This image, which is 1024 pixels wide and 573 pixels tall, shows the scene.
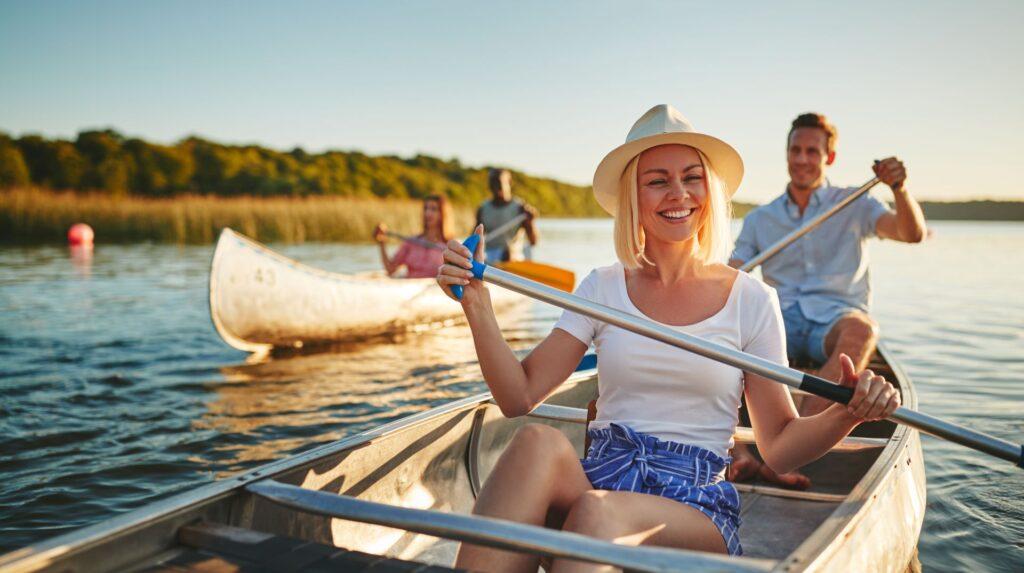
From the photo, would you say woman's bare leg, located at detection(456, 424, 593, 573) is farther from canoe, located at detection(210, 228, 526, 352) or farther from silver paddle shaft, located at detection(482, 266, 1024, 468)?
canoe, located at detection(210, 228, 526, 352)

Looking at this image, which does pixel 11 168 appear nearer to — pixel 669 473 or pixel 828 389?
pixel 669 473

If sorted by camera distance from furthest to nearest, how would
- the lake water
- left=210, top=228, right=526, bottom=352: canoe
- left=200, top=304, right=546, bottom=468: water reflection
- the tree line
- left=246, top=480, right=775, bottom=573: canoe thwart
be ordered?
the tree line < left=210, top=228, right=526, bottom=352: canoe < left=200, top=304, right=546, bottom=468: water reflection < the lake water < left=246, top=480, right=775, bottom=573: canoe thwart

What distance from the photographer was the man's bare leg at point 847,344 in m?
3.68

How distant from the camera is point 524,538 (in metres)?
1.52

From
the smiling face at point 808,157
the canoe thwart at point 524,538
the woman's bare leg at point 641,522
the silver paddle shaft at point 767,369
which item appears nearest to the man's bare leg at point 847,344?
the smiling face at point 808,157

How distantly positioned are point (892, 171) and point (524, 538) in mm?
3099

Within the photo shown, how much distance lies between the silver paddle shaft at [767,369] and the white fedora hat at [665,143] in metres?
0.41

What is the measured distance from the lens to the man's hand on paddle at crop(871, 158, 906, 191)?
148 inches

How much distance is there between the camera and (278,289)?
269 inches

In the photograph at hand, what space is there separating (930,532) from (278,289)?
5.35 metres

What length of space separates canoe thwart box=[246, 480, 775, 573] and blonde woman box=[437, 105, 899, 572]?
14cm

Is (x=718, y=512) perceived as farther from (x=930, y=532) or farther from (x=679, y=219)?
(x=930, y=532)

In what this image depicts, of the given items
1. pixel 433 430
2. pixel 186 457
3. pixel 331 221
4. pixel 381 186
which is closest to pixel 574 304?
pixel 433 430

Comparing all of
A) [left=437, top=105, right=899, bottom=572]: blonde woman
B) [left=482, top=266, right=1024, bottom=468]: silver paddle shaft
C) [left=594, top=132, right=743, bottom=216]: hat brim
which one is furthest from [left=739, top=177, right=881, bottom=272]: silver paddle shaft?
[left=482, top=266, right=1024, bottom=468]: silver paddle shaft
